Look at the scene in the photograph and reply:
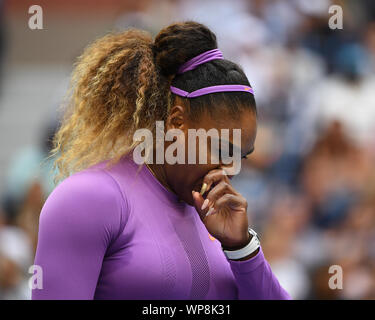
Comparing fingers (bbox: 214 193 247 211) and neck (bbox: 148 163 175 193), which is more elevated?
neck (bbox: 148 163 175 193)

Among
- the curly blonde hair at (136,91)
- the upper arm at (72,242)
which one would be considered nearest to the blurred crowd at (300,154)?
the curly blonde hair at (136,91)

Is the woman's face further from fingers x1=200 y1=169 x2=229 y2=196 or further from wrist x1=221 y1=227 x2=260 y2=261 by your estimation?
→ wrist x1=221 y1=227 x2=260 y2=261

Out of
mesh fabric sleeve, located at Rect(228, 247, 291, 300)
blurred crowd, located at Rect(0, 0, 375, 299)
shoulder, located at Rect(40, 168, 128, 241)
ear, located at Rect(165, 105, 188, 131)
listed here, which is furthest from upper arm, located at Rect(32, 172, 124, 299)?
blurred crowd, located at Rect(0, 0, 375, 299)

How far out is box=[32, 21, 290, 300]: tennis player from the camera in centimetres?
Answer: 167

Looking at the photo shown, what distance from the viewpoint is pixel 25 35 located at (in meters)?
6.87

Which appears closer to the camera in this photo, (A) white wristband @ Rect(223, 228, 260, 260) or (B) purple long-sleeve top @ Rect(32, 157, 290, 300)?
(B) purple long-sleeve top @ Rect(32, 157, 290, 300)

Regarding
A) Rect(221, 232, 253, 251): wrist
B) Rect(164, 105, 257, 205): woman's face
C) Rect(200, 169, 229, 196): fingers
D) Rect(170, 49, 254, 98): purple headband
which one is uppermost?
Rect(170, 49, 254, 98): purple headband

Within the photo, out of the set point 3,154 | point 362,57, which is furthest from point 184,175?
point 3,154

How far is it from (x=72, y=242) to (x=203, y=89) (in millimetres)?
512

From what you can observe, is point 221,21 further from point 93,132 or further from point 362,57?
point 93,132

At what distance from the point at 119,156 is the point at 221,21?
401cm

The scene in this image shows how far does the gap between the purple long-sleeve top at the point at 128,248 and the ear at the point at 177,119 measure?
0.14m

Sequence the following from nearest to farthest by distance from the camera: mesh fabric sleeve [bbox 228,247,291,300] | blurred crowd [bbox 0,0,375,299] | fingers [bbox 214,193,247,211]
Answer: fingers [bbox 214,193,247,211] < mesh fabric sleeve [bbox 228,247,291,300] < blurred crowd [bbox 0,0,375,299]

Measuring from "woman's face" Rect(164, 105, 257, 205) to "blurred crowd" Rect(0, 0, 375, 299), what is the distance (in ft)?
6.31
